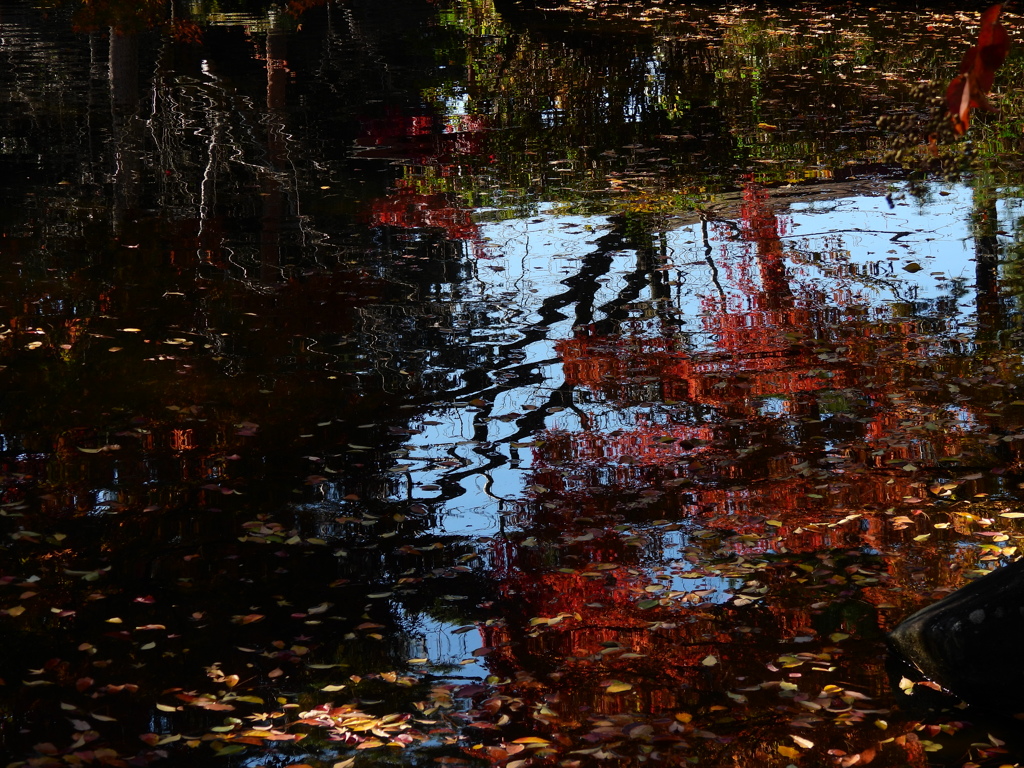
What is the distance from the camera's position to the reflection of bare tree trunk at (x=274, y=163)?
1177cm

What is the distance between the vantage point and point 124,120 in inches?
716

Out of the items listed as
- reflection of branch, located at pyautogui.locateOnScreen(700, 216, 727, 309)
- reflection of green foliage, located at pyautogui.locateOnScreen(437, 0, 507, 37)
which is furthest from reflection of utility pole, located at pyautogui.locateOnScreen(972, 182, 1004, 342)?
reflection of green foliage, located at pyautogui.locateOnScreen(437, 0, 507, 37)

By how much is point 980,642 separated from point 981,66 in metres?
3.05

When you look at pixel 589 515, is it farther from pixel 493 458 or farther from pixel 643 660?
pixel 643 660

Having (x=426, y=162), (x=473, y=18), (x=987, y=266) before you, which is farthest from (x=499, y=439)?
(x=473, y=18)

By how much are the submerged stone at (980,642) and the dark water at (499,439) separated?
16 cm

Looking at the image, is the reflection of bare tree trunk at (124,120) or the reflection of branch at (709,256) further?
the reflection of bare tree trunk at (124,120)

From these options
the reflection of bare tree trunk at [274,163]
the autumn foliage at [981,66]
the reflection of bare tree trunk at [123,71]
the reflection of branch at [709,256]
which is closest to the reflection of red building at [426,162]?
the reflection of bare tree trunk at [274,163]

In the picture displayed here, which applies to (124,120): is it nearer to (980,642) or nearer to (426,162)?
(426,162)

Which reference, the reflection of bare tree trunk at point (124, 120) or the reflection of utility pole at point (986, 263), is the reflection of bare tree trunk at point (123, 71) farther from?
the reflection of utility pole at point (986, 263)

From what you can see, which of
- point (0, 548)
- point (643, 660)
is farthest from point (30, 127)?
point (643, 660)

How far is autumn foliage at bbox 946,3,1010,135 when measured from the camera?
2.64m

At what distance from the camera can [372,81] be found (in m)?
22.0

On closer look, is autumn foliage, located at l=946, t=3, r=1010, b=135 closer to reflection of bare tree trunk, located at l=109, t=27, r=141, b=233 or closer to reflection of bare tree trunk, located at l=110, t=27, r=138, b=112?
reflection of bare tree trunk, located at l=109, t=27, r=141, b=233
